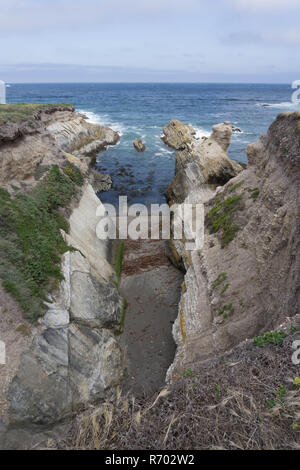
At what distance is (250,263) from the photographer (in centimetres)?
1105

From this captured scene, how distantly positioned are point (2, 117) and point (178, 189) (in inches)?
584

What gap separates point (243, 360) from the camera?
19.9 ft

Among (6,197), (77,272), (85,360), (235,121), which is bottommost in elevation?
(85,360)

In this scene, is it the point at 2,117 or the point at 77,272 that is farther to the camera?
the point at 2,117

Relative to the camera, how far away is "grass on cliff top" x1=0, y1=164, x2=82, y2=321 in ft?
34.2

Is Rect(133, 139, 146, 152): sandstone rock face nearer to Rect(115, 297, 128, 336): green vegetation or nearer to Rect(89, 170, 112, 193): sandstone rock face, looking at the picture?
Rect(89, 170, 112, 193): sandstone rock face

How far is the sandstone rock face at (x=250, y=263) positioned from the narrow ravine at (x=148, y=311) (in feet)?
4.76

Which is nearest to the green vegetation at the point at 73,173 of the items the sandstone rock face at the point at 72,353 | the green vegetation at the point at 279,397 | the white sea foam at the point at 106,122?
the sandstone rock face at the point at 72,353

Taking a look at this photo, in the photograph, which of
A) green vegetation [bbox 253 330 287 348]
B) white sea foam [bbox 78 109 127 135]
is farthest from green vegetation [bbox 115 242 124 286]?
white sea foam [bbox 78 109 127 135]

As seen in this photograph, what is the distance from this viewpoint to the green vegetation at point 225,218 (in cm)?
1294

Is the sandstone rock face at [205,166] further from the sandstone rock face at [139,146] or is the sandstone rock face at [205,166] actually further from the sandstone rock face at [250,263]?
the sandstone rock face at [139,146]

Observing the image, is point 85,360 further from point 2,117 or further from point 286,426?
point 2,117

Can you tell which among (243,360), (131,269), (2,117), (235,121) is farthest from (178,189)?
(235,121)

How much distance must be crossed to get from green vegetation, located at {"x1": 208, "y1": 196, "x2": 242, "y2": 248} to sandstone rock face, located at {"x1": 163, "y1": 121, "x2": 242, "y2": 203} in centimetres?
641
